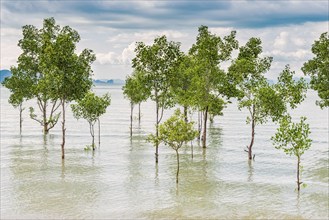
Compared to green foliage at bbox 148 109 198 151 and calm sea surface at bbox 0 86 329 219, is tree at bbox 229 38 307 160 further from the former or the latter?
green foliage at bbox 148 109 198 151

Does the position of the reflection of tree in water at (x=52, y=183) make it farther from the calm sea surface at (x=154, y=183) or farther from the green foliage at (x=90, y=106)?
the green foliage at (x=90, y=106)

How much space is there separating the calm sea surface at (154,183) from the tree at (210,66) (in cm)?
1126

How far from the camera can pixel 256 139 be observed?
99.7 meters

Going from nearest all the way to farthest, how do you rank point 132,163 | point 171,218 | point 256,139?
1. point 171,218
2. point 132,163
3. point 256,139

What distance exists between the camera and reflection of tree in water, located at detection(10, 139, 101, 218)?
131 feet

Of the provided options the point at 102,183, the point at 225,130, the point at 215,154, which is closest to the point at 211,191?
the point at 102,183

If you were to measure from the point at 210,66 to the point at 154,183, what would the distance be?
3010cm

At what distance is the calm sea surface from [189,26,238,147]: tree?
36.9ft

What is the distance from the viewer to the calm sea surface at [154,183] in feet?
129

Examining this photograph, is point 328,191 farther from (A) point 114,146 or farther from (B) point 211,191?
(A) point 114,146

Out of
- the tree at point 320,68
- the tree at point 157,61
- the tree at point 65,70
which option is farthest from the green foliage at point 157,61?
the tree at point 320,68

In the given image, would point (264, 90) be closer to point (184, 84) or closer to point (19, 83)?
point (184, 84)

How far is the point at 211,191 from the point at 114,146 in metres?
40.4

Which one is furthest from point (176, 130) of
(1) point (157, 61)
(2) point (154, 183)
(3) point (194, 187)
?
(1) point (157, 61)
